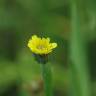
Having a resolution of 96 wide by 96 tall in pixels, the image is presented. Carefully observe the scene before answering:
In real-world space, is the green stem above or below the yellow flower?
below

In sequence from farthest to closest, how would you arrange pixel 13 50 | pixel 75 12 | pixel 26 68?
pixel 13 50, pixel 26 68, pixel 75 12

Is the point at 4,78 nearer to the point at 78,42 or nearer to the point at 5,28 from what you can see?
the point at 5,28

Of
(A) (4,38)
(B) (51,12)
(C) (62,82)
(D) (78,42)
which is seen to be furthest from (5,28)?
(D) (78,42)

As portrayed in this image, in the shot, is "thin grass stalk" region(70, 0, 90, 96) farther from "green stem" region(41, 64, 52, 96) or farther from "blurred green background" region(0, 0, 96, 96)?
"green stem" region(41, 64, 52, 96)

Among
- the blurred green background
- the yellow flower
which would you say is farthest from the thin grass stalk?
the yellow flower

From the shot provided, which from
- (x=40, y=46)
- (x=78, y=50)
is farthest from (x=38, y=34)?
(x=40, y=46)


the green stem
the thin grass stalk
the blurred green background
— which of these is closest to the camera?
the green stem

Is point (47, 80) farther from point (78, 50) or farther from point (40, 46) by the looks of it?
point (78, 50)

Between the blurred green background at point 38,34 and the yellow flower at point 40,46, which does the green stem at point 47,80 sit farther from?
the blurred green background at point 38,34
